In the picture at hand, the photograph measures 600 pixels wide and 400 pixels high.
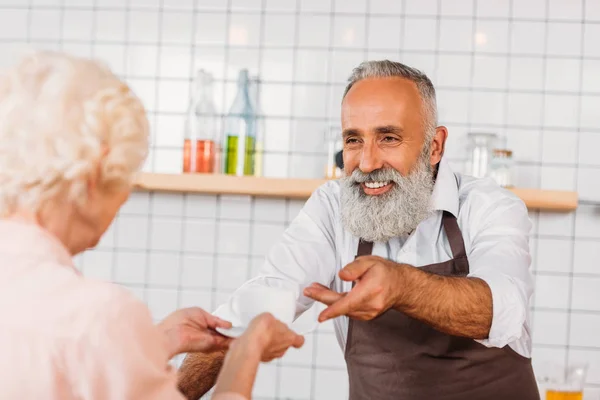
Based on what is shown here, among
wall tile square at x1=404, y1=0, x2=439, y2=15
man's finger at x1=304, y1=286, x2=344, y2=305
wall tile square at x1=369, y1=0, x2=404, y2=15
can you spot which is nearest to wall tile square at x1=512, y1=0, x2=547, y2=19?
wall tile square at x1=404, y1=0, x2=439, y2=15

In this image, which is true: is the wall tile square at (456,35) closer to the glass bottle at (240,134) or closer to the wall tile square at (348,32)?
the wall tile square at (348,32)

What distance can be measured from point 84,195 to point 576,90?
7.21ft

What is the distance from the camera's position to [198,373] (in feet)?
5.39

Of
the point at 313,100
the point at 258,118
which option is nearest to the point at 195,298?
the point at 258,118

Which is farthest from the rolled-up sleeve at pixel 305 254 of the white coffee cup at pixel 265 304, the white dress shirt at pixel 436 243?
the white coffee cup at pixel 265 304

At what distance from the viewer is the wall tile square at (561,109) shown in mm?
2770

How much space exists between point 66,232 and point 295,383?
1.98m

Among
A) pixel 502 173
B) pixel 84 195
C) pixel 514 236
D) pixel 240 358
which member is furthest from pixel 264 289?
pixel 502 173

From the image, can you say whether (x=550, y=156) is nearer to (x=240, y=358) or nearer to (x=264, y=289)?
(x=264, y=289)

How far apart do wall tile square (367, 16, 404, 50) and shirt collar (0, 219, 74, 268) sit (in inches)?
80.0

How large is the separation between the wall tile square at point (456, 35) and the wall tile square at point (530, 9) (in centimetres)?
16

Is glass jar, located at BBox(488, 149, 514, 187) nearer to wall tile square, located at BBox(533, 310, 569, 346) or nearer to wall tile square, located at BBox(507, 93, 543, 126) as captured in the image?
wall tile square, located at BBox(507, 93, 543, 126)

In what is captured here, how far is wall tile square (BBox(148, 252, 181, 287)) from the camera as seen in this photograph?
2.88 m

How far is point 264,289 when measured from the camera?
141cm
